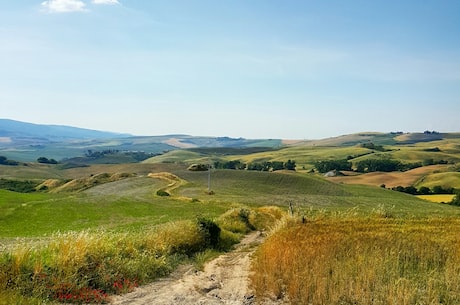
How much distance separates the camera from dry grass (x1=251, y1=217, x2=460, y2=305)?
1168 cm

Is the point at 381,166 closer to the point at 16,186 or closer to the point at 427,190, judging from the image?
the point at 427,190

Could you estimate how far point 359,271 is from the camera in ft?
43.2

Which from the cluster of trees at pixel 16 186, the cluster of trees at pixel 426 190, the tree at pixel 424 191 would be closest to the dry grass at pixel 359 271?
the tree at pixel 424 191

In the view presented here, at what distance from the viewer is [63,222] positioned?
37.2 meters

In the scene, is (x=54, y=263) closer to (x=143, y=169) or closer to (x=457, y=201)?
(x=457, y=201)

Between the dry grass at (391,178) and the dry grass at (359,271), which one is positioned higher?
the dry grass at (359,271)

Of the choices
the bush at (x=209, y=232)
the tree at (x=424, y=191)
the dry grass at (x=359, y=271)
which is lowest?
the tree at (x=424, y=191)

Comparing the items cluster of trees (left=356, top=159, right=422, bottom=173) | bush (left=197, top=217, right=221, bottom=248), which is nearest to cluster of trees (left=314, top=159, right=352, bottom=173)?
cluster of trees (left=356, top=159, right=422, bottom=173)

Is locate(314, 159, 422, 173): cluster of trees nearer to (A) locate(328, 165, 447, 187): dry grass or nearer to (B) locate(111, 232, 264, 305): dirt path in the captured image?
(A) locate(328, 165, 447, 187): dry grass

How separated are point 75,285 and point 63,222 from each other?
1043 inches

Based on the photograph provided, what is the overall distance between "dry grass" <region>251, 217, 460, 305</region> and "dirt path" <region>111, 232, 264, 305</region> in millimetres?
625

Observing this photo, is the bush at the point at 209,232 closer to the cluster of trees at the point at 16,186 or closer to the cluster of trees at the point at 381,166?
the cluster of trees at the point at 16,186

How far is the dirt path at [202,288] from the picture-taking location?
40.8 feet

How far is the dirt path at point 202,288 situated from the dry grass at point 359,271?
625mm
